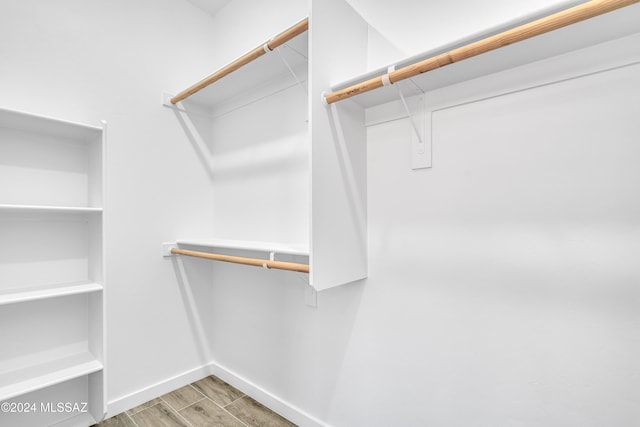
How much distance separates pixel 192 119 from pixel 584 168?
2.14m

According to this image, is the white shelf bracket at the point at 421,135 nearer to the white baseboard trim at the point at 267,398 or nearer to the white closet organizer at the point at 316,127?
the white closet organizer at the point at 316,127

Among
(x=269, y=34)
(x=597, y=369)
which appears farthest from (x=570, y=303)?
(x=269, y=34)

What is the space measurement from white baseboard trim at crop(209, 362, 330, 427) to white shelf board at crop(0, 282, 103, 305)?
103 centimetres

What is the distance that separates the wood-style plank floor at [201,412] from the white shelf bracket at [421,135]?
1.54 m

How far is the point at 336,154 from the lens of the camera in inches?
49.8

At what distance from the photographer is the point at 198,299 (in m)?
2.18

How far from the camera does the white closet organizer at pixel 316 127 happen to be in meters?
1.18

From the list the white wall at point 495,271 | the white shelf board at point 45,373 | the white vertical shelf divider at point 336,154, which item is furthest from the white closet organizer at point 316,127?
the white shelf board at point 45,373

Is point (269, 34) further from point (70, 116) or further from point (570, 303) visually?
point (570, 303)

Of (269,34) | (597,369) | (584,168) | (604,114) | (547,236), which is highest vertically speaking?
(269,34)

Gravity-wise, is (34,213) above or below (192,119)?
below

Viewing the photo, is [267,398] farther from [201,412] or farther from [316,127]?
[316,127]

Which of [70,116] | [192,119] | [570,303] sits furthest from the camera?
[192,119]

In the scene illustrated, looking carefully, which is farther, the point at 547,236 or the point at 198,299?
the point at 198,299
